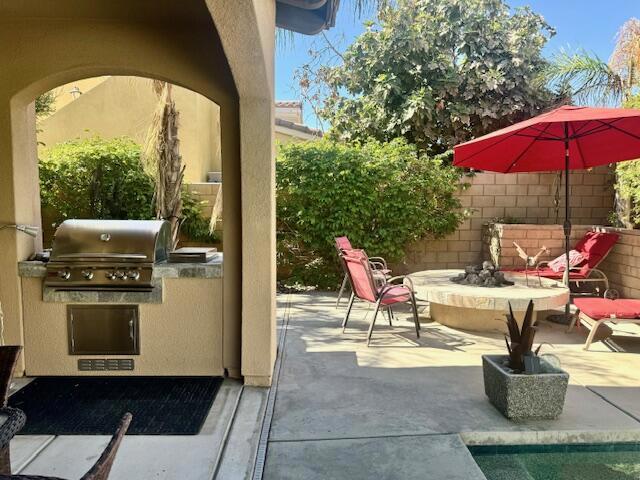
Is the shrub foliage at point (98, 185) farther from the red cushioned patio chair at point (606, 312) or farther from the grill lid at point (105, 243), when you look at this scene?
the red cushioned patio chair at point (606, 312)

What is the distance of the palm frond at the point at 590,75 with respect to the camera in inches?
296

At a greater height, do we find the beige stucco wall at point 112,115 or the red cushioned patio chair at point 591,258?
the beige stucco wall at point 112,115

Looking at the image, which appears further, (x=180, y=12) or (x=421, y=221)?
(x=421, y=221)

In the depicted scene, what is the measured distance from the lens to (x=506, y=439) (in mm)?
2740

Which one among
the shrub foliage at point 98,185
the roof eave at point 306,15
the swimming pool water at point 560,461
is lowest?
the swimming pool water at point 560,461

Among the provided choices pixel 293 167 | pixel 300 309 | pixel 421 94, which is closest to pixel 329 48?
pixel 421 94

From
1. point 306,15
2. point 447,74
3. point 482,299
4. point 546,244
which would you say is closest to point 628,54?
point 447,74

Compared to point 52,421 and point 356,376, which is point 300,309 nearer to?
point 356,376

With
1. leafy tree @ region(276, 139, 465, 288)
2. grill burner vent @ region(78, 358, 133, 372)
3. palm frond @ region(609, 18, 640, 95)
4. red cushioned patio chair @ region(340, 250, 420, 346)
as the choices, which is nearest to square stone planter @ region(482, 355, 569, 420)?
red cushioned patio chair @ region(340, 250, 420, 346)

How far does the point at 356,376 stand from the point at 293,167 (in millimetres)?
4244

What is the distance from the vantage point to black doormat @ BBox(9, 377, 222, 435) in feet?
9.43

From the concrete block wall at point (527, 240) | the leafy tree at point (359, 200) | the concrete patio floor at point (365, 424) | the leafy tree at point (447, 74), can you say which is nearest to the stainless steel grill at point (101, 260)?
the concrete patio floor at point (365, 424)

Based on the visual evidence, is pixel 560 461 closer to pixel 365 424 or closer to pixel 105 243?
pixel 365 424

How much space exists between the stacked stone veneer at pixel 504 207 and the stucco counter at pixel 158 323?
15.1 ft
